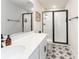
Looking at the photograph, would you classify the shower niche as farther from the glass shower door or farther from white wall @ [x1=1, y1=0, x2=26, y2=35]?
white wall @ [x1=1, y1=0, x2=26, y2=35]

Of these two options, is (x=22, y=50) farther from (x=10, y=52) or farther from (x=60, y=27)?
(x=60, y=27)

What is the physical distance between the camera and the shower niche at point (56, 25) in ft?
13.6

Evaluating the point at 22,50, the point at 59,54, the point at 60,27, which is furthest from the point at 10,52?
the point at 60,27

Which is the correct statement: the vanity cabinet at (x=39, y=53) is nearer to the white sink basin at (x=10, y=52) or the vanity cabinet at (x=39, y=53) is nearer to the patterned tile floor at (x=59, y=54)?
the white sink basin at (x=10, y=52)

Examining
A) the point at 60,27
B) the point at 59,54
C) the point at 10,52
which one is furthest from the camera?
the point at 60,27

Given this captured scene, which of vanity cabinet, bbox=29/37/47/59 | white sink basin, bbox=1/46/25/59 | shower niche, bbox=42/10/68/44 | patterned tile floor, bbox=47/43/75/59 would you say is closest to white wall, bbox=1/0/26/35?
white sink basin, bbox=1/46/25/59

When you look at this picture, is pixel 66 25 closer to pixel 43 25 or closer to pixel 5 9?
pixel 43 25

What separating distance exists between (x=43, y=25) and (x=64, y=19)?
1179 mm

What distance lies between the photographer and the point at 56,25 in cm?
437

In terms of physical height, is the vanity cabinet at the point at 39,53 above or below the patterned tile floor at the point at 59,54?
above

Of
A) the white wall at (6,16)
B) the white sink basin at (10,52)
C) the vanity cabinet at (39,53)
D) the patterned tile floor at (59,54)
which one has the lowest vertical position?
the patterned tile floor at (59,54)

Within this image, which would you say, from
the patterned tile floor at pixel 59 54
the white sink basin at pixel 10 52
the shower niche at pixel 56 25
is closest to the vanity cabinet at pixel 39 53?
the white sink basin at pixel 10 52

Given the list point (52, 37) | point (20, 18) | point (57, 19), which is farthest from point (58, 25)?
point (20, 18)

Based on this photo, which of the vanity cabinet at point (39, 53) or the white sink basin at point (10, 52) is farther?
the vanity cabinet at point (39, 53)
